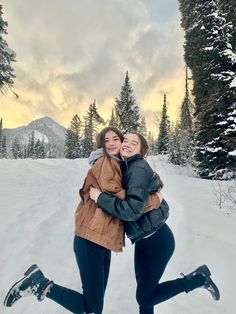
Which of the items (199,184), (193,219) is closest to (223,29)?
(199,184)

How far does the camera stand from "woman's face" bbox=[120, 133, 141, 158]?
321cm

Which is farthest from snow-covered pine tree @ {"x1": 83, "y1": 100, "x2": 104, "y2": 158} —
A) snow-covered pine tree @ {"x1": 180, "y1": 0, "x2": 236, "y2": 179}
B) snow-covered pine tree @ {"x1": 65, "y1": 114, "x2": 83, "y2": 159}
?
snow-covered pine tree @ {"x1": 180, "y1": 0, "x2": 236, "y2": 179}

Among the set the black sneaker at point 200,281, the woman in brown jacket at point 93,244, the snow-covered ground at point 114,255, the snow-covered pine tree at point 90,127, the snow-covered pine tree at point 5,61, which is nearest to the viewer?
the woman in brown jacket at point 93,244

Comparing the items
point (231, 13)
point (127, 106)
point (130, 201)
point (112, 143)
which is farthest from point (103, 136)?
point (127, 106)

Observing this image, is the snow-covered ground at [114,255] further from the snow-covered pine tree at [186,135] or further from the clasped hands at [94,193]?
the snow-covered pine tree at [186,135]

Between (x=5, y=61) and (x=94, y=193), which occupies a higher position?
(x=5, y=61)

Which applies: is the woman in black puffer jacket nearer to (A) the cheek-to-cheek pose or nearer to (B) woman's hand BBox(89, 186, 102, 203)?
(B) woman's hand BBox(89, 186, 102, 203)

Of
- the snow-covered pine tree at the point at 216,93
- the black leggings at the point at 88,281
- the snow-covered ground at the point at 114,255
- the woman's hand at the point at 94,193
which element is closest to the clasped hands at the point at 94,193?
the woman's hand at the point at 94,193

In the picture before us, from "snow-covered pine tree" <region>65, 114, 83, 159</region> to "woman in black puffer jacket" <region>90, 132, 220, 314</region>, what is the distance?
58.8 meters

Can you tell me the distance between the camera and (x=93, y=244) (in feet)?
9.78

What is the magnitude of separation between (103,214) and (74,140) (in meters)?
60.5

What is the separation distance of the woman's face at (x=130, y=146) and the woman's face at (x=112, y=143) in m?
0.08

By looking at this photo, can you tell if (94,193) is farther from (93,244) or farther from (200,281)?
(200,281)

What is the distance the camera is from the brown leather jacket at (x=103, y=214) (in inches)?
115
